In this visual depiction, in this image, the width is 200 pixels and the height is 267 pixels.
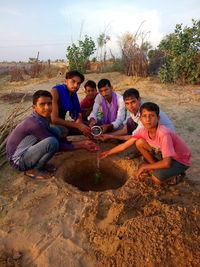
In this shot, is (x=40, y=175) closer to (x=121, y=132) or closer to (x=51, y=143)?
(x=51, y=143)

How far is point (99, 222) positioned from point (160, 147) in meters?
0.95

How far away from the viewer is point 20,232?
1.80m

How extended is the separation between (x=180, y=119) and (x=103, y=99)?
6.11 feet

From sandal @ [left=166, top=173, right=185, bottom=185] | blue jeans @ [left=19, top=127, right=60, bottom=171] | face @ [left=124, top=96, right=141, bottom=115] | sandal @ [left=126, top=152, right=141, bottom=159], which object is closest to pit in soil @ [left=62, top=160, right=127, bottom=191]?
sandal @ [left=126, top=152, right=141, bottom=159]

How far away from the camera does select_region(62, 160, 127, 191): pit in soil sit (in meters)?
2.95

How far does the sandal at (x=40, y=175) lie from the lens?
2424mm

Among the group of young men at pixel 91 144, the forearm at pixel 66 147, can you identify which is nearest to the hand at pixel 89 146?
the group of young men at pixel 91 144

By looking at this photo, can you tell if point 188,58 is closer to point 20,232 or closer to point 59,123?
point 59,123

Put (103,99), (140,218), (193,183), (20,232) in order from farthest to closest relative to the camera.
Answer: (103,99) → (193,183) → (20,232) → (140,218)

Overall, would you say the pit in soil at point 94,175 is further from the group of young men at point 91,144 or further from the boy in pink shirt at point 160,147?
the boy in pink shirt at point 160,147

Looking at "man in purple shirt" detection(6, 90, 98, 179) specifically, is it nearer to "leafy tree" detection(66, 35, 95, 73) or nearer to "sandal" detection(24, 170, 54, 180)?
"sandal" detection(24, 170, 54, 180)

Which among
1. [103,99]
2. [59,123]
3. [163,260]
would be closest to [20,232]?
[163,260]

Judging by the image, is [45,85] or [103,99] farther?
[45,85]

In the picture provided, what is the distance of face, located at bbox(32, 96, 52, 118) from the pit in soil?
2.95 feet
